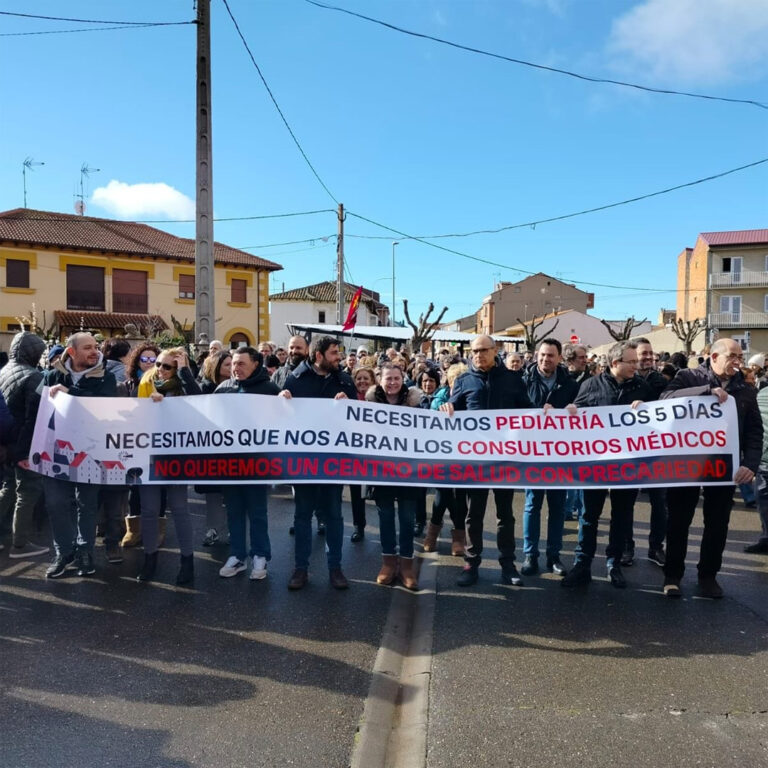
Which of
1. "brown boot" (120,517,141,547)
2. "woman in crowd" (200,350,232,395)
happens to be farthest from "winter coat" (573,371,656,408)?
"brown boot" (120,517,141,547)

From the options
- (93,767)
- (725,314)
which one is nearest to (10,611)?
(93,767)

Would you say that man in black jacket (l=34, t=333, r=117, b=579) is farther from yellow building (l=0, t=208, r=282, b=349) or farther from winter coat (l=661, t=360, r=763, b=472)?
yellow building (l=0, t=208, r=282, b=349)

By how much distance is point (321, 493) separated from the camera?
5.02 meters

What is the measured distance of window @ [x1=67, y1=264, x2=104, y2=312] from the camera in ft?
114

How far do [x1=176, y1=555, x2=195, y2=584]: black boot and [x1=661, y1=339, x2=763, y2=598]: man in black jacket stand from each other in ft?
12.0

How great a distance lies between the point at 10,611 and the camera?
4.41m

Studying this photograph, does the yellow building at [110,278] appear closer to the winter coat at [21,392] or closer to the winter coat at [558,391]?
the winter coat at [21,392]

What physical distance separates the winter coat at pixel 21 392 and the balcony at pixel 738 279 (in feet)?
177

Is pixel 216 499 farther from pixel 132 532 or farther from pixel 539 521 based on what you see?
pixel 539 521

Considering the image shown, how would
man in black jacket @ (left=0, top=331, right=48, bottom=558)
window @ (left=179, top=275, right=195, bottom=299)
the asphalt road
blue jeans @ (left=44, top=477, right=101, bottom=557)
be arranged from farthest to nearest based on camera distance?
window @ (left=179, top=275, right=195, bottom=299) → man in black jacket @ (left=0, top=331, right=48, bottom=558) → blue jeans @ (left=44, top=477, right=101, bottom=557) → the asphalt road

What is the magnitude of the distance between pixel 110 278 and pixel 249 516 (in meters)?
34.4

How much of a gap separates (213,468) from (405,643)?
6.61 ft

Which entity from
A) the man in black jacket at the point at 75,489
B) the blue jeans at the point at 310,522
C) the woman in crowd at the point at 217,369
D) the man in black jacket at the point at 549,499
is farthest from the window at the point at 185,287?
the blue jeans at the point at 310,522

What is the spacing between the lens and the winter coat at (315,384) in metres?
5.12
